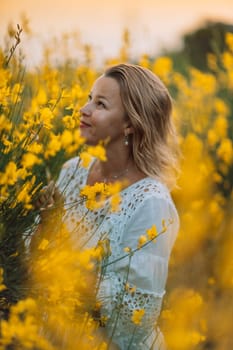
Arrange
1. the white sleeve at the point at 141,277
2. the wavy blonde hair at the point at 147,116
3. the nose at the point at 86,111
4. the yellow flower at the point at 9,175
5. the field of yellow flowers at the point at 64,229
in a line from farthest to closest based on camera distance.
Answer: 1. the wavy blonde hair at the point at 147,116
2. the nose at the point at 86,111
3. the white sleeve at the point at 141,277
4. the field of yellow flowers at the point at 64,229
5. the yellow flower at the point at 9,175

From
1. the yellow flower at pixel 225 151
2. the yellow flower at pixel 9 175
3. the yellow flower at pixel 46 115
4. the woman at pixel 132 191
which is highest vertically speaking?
the yellow flower at pixel 46 115

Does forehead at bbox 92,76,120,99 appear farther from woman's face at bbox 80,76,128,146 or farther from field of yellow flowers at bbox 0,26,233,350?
field of yellow flowers at bbox 0,26,233,350

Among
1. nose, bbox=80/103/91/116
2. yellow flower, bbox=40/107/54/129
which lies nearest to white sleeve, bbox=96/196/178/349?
Result: nose, bbox=80/103/91/116

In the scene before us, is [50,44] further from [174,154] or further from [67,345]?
[67,345]

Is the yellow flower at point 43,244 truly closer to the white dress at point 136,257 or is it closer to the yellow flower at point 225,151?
the white dress at point 136,257

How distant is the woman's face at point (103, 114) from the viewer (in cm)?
275

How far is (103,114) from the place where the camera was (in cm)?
278

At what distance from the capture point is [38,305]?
210cm

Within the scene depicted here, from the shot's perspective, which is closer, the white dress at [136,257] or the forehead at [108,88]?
the white dress at [136,257]

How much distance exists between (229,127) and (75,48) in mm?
1235

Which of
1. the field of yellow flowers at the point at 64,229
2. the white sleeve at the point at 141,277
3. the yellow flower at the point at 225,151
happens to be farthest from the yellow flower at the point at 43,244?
the yellow flower at the point at 225,151

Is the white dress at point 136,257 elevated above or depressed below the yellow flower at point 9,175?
below

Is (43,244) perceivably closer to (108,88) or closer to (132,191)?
(132,191)

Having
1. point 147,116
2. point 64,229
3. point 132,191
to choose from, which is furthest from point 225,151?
point 64,229
